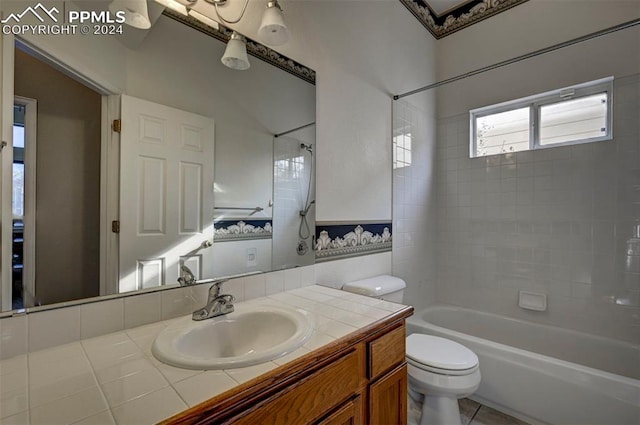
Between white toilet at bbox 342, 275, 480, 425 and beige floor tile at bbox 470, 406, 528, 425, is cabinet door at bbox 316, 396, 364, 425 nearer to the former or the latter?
white toilet at bbox 342, 275, 480, 425

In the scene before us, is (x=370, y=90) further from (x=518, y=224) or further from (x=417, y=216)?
(x=518, y=224)

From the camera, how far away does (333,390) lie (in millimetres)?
834

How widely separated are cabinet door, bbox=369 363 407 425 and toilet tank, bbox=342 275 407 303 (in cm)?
56

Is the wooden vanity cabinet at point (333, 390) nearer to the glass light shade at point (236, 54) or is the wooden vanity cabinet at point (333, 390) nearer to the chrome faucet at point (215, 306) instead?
the chrome faucet at point (215, 306)

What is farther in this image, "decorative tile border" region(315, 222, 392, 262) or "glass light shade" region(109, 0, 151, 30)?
"decorative tile border" region(315, 222, 392, 262)

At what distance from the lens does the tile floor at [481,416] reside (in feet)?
5.42

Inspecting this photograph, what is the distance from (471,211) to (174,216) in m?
2.37

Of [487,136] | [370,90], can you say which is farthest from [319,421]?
[487,136]

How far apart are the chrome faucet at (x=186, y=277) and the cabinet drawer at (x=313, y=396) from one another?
59 centimetres

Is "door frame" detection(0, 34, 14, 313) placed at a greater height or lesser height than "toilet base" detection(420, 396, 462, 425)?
greater

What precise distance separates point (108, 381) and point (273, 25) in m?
1.33

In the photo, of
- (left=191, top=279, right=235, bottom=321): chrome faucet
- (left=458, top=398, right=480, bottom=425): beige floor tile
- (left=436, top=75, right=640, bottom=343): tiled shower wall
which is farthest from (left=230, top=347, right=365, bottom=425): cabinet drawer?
(left=436, top=75, right=640, bottom=343): tiled shower wall

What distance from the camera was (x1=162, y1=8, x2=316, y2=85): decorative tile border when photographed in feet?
3.65

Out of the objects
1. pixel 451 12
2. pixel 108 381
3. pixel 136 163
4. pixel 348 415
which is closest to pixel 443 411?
pixel 348 415
